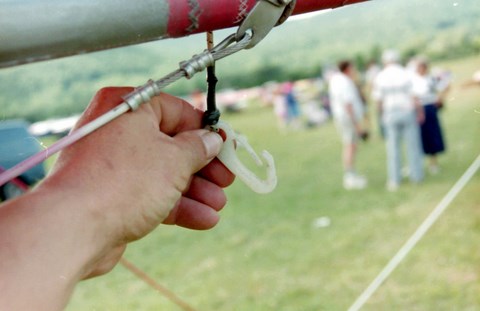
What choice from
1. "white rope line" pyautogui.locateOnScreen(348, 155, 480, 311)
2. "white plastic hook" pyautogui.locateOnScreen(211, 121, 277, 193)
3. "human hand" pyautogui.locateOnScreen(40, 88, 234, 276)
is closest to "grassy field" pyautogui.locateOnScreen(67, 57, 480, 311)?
"white rope line" pyautogui.locateOnScreen(348, 155, 480, 311)

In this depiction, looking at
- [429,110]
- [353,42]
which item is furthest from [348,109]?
[353,42]

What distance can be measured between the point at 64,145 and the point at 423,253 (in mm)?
2891

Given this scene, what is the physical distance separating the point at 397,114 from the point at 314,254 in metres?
1.43

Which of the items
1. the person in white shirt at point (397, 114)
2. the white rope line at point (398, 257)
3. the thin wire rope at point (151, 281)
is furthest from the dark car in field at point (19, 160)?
the person in white shirt at point (397, 114)

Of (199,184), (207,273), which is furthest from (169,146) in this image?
(207,273)

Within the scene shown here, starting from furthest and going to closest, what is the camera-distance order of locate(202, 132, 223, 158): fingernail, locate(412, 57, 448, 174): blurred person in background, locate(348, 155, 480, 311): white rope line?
1. locate(412, 57, 448, 174): blurred person in background
2. locate(348, 155, 480, 311): white rope line
3. locate(202, 132, 223, 158): fingernail

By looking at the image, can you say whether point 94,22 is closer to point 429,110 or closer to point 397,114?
→ point 397,114

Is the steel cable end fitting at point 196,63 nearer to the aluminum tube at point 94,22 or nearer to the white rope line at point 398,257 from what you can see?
the aluminum tube at point 94,22

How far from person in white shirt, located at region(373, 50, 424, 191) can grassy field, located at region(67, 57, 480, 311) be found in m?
0.11

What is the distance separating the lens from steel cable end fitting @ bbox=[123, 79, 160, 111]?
1.90 feet

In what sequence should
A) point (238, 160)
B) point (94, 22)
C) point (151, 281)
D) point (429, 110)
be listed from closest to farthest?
point (94, 22) → point (238, 160) → point (151, 281) → point (429, 110)

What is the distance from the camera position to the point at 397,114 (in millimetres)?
4523

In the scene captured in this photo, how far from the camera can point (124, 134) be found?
22.5 inches

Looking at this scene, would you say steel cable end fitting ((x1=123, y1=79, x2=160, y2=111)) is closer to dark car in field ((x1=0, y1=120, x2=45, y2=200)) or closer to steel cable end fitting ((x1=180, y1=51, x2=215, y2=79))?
steel cable end fitting ((x1=180, y1=51, x2=215, y2=79))
